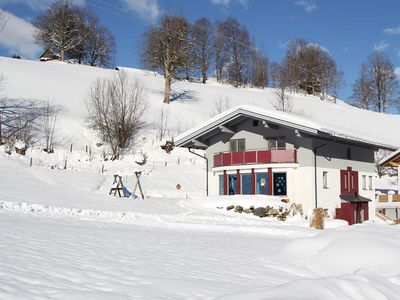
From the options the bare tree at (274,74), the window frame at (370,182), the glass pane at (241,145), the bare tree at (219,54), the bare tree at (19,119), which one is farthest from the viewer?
the bare tree at (274,74)

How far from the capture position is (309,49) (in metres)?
91.4

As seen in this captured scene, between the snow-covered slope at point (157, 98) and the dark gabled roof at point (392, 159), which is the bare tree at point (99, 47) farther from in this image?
the dark gabled roof at point (392, 159)

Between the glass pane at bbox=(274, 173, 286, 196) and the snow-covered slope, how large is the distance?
50.3 ft

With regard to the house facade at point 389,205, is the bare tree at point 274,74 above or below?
above

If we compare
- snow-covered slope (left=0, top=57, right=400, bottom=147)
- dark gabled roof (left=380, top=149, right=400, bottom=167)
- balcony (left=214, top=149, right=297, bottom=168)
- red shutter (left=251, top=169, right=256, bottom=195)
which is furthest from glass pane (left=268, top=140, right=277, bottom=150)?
snow-covered slope (left=0, top=57, right=400, bottom=147)

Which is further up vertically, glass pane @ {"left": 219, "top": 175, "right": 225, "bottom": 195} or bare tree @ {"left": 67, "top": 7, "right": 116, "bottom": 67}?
bare tree @ {"left": 67, "top": 7, "right": 116, "bottom": 67}

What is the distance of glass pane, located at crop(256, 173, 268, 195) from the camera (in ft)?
87.5

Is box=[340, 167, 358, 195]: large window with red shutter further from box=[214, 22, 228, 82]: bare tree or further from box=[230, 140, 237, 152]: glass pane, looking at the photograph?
box=[214, 22, 228, 82]: bare tree

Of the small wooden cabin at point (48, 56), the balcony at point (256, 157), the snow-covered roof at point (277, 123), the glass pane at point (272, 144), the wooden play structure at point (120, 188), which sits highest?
the small wooden cabin at point (48, 56)

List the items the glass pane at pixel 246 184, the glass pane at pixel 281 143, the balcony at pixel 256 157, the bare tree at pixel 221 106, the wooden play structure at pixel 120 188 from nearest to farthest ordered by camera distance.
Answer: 1. the balcony at pixel 256 157
2. the wooden play structure at pixel 120 188
3. the glass pane at pixel 281 143
4. the glass pane at pixel 246 184
5. the bare tree at pixel 221 106

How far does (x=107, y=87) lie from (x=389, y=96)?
59.4m

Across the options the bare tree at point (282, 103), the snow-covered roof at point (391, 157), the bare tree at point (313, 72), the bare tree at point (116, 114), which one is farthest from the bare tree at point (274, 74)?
the snow-covered roof at point (391, 157)

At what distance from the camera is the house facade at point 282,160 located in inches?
1017

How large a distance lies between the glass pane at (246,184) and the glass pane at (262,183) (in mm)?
552
